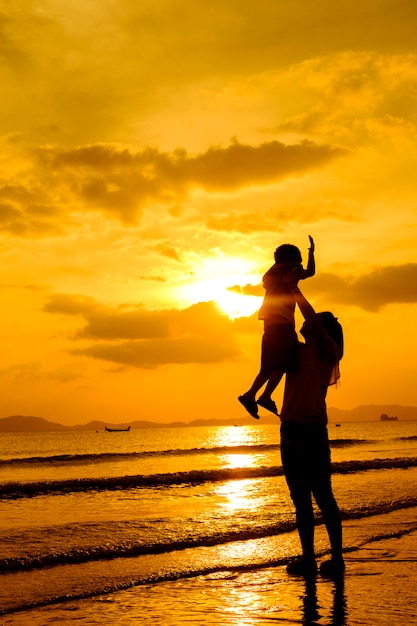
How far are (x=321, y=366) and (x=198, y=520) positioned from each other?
212 inches

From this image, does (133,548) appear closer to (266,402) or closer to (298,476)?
(298,476)

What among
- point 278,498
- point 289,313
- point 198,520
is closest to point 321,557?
point 289,313

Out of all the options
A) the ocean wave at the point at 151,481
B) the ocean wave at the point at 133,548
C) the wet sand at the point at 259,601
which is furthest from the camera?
the ocean wave at the point at 151,481

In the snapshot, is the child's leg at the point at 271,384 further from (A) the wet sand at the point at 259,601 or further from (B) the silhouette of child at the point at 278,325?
(A) the wet sand at the point at 259,601

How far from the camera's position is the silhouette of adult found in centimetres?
561

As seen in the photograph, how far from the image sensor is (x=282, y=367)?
5.52 m

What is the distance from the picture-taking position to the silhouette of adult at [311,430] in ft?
18.4

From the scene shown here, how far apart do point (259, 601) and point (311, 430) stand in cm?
135

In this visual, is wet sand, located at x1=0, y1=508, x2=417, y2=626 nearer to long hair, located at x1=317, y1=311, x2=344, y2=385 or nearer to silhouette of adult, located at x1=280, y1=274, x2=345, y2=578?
silhouette of adult, located at x1=280, y1=274, x2=345, y2=578

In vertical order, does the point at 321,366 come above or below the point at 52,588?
above

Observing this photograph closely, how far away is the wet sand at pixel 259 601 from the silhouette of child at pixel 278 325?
1351 millimetres

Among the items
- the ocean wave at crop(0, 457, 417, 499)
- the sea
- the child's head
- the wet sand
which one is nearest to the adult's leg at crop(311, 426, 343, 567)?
the wet sand

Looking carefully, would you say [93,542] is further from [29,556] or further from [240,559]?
[240,559]

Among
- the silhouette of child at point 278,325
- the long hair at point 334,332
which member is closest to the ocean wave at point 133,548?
the silhouette of child at point 278,325
